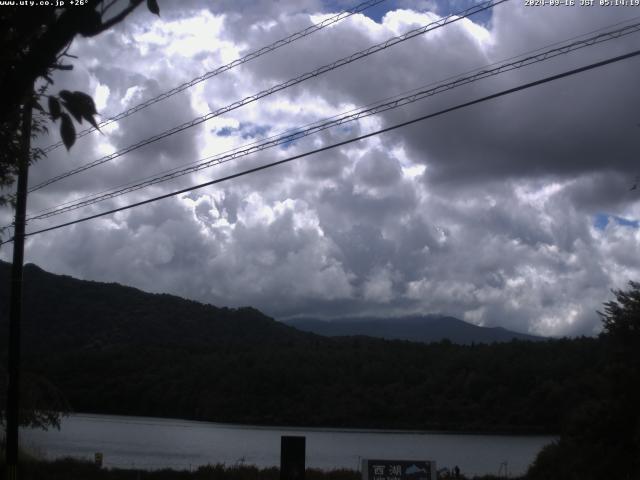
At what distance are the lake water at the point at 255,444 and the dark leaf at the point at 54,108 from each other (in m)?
41.5

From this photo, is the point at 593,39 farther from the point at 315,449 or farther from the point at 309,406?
the point at 309,406

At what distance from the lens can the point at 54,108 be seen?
557cm

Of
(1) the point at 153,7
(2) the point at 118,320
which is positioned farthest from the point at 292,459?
(2) the point at 118,320

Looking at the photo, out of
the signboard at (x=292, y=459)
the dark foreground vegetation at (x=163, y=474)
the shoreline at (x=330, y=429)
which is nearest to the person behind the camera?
the signboard at (x=292, y=459)

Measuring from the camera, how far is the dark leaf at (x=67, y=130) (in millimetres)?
5488

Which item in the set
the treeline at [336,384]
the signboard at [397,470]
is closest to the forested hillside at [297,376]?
the treeline at [336,384]

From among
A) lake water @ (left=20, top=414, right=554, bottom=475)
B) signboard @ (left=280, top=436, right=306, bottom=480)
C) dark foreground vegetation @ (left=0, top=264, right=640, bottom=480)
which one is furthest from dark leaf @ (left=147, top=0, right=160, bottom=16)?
dark foreground vegetation @ (left=0, top=264, right=640, bottom=480)

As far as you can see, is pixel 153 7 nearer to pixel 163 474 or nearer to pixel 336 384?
pixel 163 474

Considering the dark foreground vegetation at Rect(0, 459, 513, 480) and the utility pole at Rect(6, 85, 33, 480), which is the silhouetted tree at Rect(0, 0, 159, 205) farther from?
the dark foreground vegetation at Rect(0, 459, 513, 480)

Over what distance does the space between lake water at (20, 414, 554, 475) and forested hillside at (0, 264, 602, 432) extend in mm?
2517

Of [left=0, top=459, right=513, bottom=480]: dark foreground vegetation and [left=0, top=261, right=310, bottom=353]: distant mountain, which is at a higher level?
[left=0, top=261, right=310, bottom=353]: distant mountain

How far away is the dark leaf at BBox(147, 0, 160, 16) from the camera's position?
5.98 metres

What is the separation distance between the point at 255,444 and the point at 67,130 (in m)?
62.1

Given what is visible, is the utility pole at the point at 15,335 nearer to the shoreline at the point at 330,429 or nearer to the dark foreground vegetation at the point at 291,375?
the dark foreground vegetation at the point at 291,375
